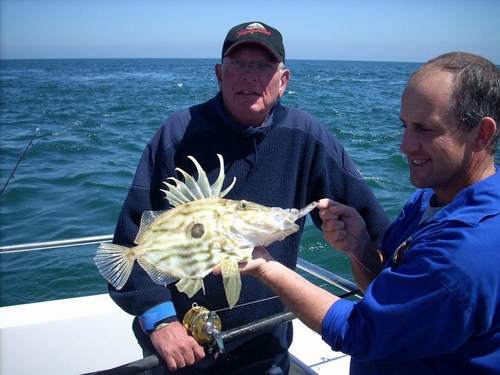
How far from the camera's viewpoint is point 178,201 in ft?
7.38

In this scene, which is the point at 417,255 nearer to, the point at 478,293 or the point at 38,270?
the point at 478,293

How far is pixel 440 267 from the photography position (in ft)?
5.33

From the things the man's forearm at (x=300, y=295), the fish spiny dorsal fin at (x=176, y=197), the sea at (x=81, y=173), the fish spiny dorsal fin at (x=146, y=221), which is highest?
the fish spiny dorsal fin at (x=176, y=197)

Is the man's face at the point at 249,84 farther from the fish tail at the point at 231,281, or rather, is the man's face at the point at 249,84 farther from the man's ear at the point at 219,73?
the fish tail at the point at 231,281

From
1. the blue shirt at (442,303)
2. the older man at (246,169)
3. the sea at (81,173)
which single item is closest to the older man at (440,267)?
the blue shirt at (442,303)

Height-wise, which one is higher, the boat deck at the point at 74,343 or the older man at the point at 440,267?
the older man at the point at 440,267

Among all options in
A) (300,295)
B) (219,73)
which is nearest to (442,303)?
(300,295)

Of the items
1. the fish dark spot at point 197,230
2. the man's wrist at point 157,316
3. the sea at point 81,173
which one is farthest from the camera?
the sea at point 81,173

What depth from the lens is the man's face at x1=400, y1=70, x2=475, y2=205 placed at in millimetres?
1844

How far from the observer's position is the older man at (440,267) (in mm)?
1615

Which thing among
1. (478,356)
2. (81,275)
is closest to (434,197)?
(478,356)

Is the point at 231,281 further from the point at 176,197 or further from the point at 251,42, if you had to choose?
the point at 251,42

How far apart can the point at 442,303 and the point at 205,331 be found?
1241 millimetres

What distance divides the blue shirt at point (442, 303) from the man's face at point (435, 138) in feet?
0.51
